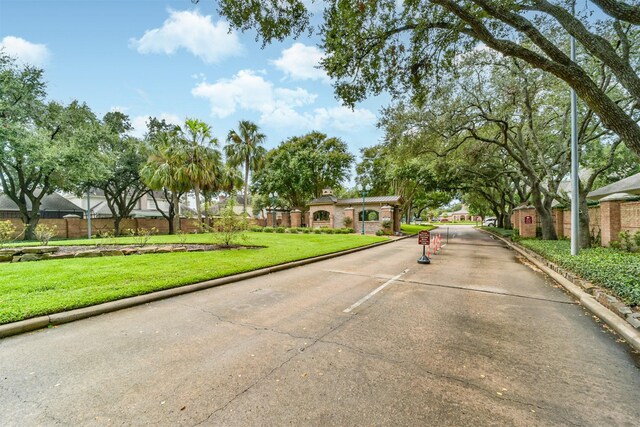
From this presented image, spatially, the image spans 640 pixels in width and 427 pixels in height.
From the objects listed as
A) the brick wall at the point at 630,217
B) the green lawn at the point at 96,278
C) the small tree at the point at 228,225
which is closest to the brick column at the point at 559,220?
the brick wall at the point at 630,217

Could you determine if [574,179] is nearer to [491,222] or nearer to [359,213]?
[359,213]

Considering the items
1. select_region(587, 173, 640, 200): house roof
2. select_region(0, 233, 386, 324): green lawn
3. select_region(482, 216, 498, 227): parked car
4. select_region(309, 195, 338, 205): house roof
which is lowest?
select_region(482, 216, 498, 227): parked car

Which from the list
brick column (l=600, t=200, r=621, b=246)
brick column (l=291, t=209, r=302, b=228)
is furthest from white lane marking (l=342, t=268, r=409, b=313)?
brick column (l=291, t=209, r=302, b=228)

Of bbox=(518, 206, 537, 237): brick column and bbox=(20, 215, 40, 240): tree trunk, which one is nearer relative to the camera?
bbox=(518, 206, 537, 237): brick column

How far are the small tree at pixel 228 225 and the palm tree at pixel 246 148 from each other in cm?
1622

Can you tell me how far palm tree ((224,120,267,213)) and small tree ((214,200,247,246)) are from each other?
53.2ft

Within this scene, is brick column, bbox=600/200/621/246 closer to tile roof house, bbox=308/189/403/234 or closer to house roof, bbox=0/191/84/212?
tile roof house, bbox=308/189/403/234

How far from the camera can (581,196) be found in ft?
39.7

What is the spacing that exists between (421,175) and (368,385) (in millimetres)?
25712

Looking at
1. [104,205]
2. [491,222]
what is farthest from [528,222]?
[104,205]

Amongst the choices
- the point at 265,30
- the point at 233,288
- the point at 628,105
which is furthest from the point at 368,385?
the point at 628,105

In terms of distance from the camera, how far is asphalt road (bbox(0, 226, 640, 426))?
245 centimetres

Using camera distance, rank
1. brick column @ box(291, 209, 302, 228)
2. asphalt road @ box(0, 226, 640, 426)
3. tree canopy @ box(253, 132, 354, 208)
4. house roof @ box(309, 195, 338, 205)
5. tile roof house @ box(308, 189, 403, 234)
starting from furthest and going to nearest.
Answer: tree canopy @ box(253, 132, 354, 208), brick column @ box(291, 209, 302, 228), house roof @ box(309, 195, 338, 205), tile roof house @ box(308, 189, 403, 234), asphalt road @ box(0, 226, 640, 426)

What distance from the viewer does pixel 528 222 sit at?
18266 millimetres
